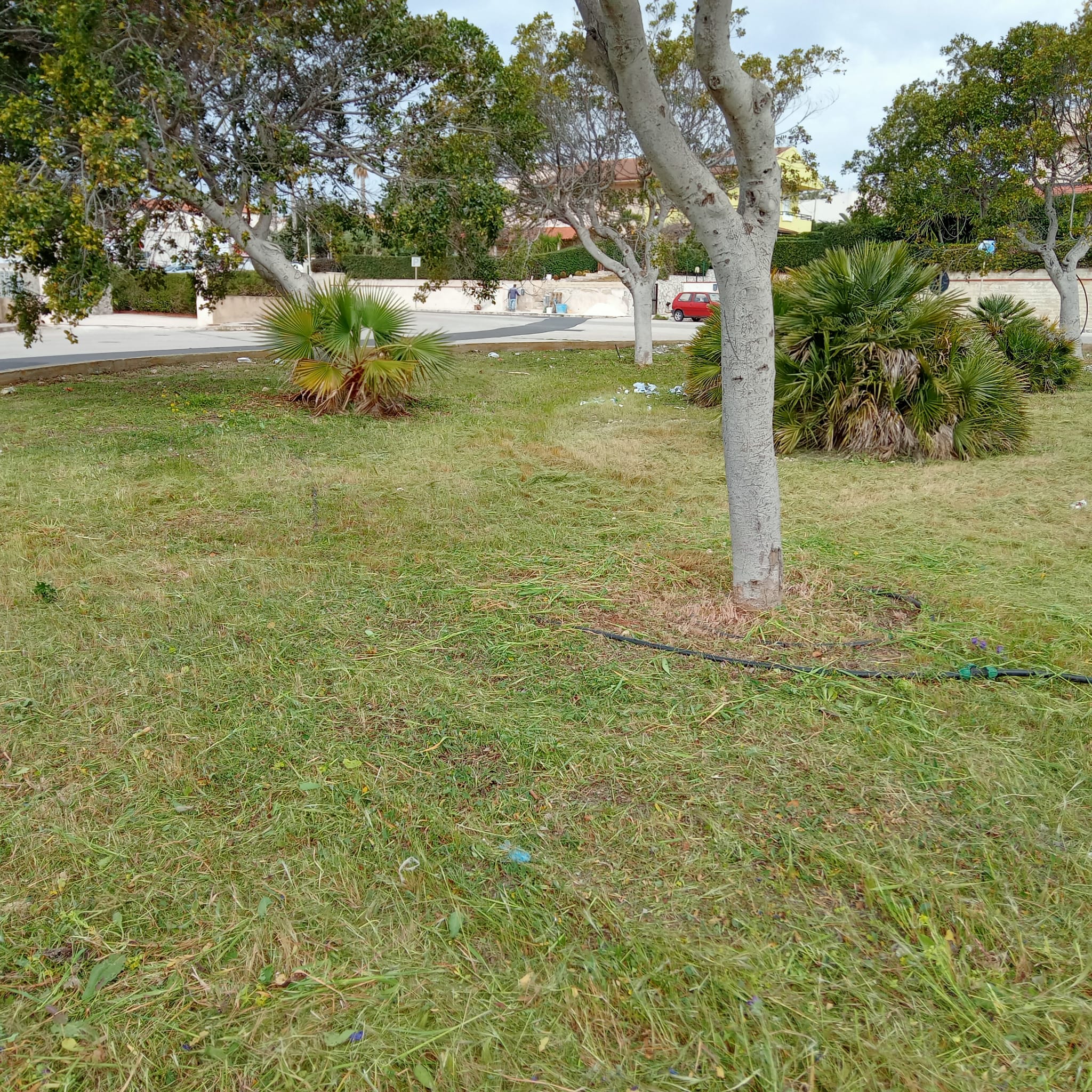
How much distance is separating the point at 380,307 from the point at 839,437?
553 cm

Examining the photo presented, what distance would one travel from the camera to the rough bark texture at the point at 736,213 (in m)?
4.14

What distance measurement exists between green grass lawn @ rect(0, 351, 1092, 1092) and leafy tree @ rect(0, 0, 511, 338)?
4778mm

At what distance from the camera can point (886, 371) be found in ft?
29.3

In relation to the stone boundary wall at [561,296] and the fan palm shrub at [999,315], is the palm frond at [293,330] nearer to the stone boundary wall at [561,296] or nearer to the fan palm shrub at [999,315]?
the fan palm shrub at [999,315]

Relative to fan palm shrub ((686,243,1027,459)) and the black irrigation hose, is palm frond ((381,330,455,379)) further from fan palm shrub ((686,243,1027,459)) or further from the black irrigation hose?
the black irrigation hose

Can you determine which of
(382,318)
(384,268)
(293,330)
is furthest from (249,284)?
(382,318)

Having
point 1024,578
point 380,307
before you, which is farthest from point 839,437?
point 380,307

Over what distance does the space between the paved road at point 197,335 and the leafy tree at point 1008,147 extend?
5.86 m

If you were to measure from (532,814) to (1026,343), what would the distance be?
44.8 ft

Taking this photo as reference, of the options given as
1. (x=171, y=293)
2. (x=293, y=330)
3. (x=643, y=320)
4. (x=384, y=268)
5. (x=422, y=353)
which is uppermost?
(x=384, y=268)

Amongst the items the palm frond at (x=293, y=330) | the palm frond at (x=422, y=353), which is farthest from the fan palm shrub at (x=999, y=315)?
the palm frond at (x=293, y=330)

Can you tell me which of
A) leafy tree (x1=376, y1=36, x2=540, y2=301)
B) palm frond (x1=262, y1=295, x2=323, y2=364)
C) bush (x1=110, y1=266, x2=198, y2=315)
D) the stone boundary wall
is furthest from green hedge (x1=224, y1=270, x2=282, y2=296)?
palm frond (x1=262, y1=295, x2=323, y2=364)

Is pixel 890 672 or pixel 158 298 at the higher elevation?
pixel 158 298

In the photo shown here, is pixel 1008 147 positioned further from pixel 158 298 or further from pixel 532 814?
pixel 158 298
